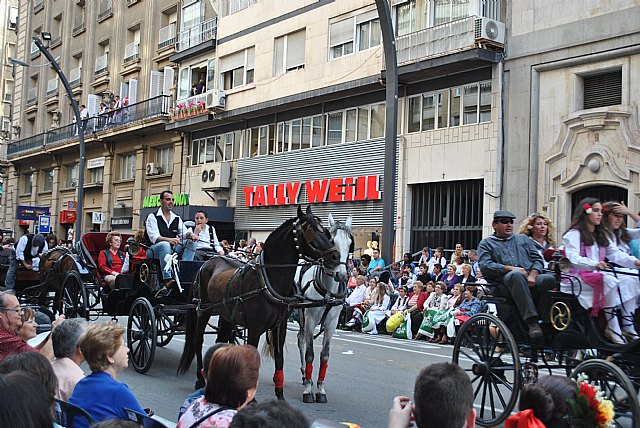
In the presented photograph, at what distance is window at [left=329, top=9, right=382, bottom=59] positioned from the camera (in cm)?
2600

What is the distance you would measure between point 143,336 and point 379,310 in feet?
30.0

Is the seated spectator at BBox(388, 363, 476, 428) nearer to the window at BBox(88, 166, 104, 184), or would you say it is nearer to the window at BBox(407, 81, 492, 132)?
the window at BBox(407, 81, 492, 132)

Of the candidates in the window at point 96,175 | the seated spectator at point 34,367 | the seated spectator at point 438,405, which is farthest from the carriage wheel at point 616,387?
the window at point 96,175

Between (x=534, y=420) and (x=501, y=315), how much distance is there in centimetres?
456

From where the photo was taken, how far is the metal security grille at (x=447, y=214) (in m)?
A: 22.5

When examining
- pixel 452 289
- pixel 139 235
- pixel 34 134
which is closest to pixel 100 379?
pixel 139 235

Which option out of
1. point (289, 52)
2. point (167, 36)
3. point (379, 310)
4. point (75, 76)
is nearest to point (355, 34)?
point (289, 52)

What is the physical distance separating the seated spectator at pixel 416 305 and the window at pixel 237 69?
16663 millimetres

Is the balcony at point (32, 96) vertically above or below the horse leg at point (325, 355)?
above

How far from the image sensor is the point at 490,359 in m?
7.75

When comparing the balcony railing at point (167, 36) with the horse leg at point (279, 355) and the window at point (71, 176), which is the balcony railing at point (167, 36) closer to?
the window at point (71, 176)

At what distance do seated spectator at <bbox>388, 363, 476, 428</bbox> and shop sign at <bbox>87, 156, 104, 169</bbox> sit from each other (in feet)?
138

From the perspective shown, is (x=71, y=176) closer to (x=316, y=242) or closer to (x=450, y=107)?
(x=450, y=107)

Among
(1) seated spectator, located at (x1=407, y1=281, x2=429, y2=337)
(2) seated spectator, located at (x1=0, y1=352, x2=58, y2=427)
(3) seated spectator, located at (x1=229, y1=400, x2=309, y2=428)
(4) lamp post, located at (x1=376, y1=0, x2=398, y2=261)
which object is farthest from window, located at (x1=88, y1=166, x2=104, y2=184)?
(3) seated spectator, located at (x1=229, y1=400, x2=309, y2=428)
